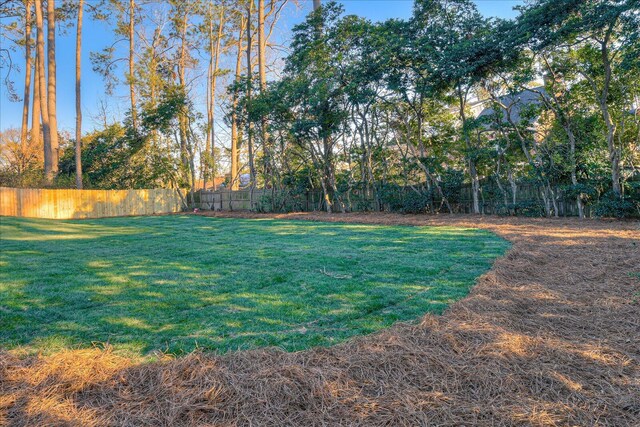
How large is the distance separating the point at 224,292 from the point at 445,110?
35.1 feet

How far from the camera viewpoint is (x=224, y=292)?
3.40 metres

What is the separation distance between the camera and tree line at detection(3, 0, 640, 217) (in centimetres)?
848

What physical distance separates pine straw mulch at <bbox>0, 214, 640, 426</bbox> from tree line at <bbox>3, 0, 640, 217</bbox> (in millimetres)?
8005

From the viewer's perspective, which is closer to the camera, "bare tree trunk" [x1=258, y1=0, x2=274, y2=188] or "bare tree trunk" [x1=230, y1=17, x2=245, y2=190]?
"bare tree trunk" [x1=258, y1=0, x2=274, y2=188]

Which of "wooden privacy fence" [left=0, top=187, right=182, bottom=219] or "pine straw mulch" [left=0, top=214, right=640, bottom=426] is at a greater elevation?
"wooden privacy fence" [left=0, top=187, right=182, bottom=219]

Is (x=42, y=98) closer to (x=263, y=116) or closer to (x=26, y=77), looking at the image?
(x=26, y=77)

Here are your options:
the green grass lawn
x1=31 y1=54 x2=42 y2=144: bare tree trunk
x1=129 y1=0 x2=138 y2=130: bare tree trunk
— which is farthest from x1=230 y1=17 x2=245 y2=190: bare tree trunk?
the green grass lawn

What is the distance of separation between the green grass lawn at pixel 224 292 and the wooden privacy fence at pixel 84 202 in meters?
11.3

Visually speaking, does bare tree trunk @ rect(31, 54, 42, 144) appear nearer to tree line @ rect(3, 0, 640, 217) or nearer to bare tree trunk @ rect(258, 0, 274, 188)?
tree line @ rect(3, 0, 640, 217)

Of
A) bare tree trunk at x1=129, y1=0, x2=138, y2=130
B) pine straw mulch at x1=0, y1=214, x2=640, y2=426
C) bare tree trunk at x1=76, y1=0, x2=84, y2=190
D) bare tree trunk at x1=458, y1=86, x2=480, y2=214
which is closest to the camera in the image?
pine straw mulch at x1=0, y1=214, x2=640, y2=426

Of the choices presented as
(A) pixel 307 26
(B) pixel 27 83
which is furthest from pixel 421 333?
(B) pixel 27 83

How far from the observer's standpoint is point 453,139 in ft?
39.4

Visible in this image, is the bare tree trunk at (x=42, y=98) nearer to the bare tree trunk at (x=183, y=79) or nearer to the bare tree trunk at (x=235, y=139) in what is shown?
the bare tree trunk at (x=183, y=79)

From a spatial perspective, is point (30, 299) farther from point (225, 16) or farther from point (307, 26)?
point (225, 16)
